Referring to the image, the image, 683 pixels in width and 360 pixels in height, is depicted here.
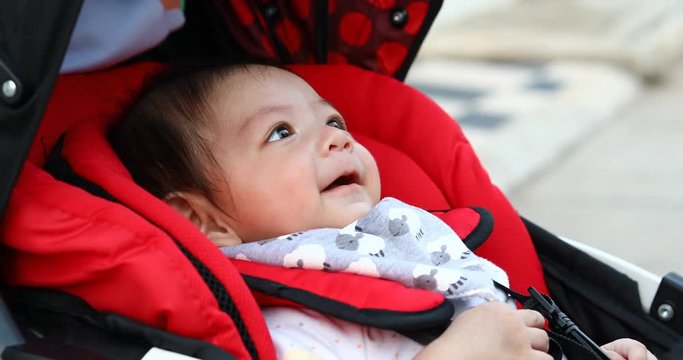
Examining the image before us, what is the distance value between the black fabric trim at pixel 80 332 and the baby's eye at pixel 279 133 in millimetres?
395

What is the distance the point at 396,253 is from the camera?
131 cm

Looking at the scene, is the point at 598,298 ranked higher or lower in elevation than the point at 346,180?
lower

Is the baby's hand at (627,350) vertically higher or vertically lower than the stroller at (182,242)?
lower

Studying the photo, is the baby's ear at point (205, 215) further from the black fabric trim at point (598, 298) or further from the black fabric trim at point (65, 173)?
the black fabric trim at point (598, 298)

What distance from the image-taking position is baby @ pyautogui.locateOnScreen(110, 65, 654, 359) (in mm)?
1339

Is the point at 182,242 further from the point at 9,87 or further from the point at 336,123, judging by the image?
the point at 336,123

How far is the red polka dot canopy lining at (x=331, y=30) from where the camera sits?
1.69m

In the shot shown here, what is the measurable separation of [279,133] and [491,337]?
1.45 feet

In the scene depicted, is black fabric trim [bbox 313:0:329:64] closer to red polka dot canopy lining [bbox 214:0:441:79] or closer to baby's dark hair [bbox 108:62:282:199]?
red polka dot canopy lining [bbox 214:0:441:79]

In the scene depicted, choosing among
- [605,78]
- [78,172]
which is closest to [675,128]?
[605,78]

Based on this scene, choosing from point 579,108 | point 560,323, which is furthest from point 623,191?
point 560,323

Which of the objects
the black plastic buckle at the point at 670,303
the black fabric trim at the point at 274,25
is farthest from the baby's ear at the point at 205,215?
the black plastic buckle at the point at 670,303

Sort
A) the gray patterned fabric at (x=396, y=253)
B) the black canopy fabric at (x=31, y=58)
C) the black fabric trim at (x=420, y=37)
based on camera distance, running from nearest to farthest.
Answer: the black canopy fabric at (x=31, y=58), the gray patterned fabric at (x=396, y=253), the black fabric trim at (x=420, y=37)

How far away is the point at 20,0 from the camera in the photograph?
1054 millimetres
